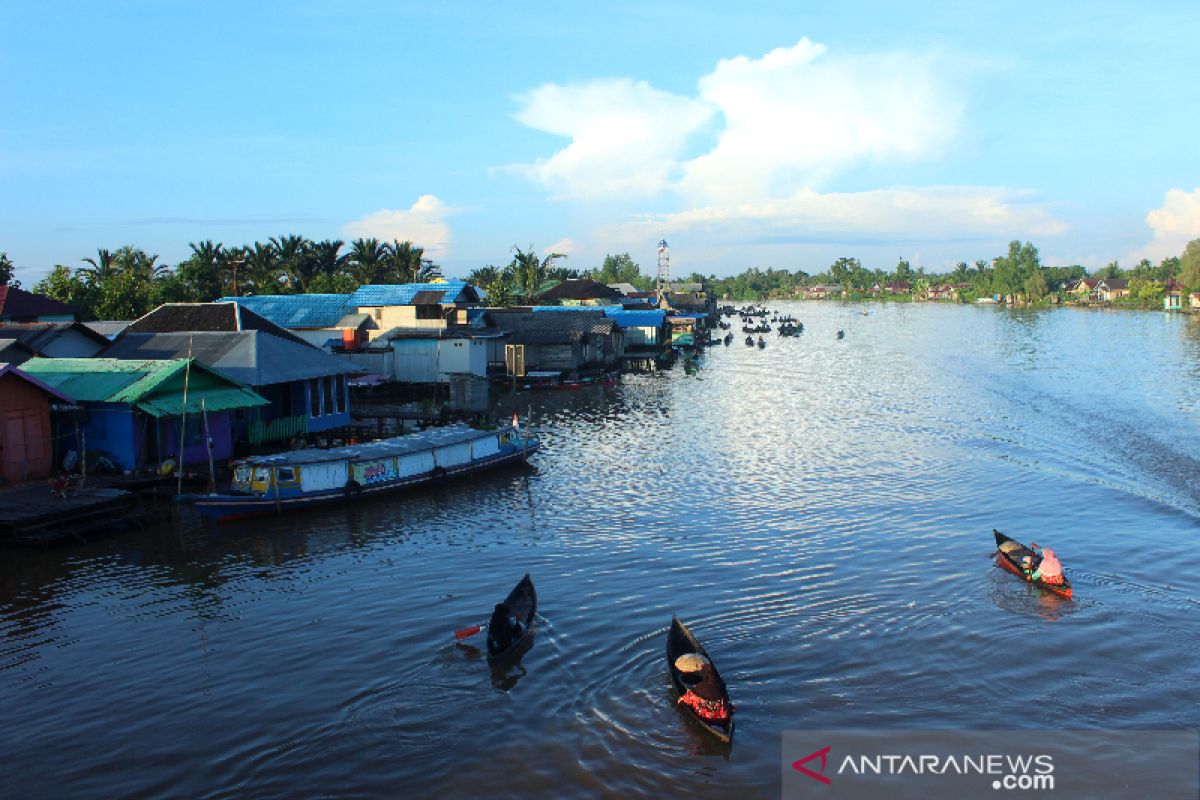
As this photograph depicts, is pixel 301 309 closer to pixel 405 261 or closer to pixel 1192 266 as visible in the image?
pixel 405 261

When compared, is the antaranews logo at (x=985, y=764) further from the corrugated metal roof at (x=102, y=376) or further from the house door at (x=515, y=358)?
the house door at (x=515, y=358)

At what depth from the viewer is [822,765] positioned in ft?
41.8

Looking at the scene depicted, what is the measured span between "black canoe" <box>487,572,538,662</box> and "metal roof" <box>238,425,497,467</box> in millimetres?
10550

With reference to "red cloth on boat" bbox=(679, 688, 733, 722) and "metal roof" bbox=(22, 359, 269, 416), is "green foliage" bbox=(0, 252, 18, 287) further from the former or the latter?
"red cloth on boat" bbox=(679, 688, 733, 722)

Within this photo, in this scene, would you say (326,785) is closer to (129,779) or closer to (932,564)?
(129,779)

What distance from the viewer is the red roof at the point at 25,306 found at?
130ft

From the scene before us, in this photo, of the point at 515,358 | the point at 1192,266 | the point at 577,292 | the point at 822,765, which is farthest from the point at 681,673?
the point at 1192,266

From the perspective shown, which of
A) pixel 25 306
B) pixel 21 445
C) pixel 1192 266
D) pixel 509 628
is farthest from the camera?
pixel 1192 266

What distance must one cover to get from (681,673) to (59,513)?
54.0 ft

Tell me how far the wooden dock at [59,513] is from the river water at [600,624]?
546mm

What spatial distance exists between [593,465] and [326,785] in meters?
21.6

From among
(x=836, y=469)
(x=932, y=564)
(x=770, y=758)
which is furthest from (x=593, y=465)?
(x=770, y=758)

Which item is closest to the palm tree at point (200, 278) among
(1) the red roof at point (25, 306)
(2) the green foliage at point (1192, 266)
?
(1) the red roof at point (25, 306)

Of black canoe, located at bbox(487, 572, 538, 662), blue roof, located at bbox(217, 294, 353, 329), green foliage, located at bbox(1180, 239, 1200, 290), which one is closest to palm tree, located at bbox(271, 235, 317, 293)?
blue roof, located at bbox(217, 294, 353, 329)
